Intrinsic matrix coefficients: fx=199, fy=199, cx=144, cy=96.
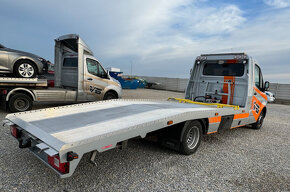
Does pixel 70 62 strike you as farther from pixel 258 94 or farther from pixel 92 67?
pixel 258 94

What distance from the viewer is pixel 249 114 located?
573cm

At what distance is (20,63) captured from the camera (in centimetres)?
717

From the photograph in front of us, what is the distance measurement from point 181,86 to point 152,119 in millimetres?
22424

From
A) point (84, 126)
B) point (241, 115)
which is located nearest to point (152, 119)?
point (84, 126)

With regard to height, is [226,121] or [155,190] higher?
[226,121]

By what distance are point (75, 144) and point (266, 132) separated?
6335mm

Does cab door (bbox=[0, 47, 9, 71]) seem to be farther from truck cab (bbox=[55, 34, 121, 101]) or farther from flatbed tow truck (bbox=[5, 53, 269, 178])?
flatbed tow truck (bbox=[5, 53, 269, 178])

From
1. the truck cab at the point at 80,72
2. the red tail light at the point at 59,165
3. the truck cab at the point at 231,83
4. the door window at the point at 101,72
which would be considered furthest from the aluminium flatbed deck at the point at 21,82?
the red tail light at the point at 59,165

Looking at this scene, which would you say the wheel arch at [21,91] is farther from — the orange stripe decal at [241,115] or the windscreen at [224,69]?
the orange stripe decal at [241,115]

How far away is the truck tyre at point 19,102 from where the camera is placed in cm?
671

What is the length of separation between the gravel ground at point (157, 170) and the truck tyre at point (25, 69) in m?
3.25

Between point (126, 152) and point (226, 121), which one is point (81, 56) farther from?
point (226, 121)

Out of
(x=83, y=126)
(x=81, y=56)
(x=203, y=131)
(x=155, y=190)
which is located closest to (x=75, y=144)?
(x=83, y=126)

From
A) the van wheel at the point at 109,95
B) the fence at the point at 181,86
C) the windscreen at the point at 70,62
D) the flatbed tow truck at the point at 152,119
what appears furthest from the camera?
the fence at the point at 181,86
